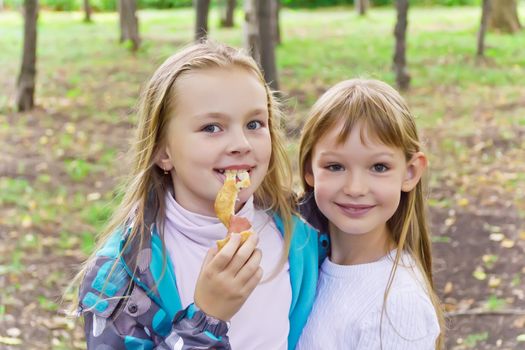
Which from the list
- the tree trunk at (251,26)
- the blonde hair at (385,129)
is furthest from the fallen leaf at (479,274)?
the tree trunk at (251,26)

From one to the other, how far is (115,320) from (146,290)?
11 cm

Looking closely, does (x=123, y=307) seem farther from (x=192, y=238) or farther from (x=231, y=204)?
(x=231, y=204)

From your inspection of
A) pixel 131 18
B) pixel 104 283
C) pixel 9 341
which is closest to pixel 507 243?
pixel 9 341

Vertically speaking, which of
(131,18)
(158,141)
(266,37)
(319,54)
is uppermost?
(158,141)

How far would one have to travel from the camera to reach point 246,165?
6.17 feet

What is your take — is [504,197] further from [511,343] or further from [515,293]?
[511,343]

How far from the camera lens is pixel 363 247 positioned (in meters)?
2.22

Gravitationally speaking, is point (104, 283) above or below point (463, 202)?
above

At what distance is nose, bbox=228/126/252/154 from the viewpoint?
1851 mm

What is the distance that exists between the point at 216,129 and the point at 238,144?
76 mm

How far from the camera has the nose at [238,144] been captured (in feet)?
6.07

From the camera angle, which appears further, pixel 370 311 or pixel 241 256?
pixel 370 311

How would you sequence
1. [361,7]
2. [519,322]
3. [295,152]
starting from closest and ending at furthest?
[295,152] < [519,322] < [361,7]

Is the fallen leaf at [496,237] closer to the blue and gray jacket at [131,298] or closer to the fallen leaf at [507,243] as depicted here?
the fallen leaf at [507,243]
